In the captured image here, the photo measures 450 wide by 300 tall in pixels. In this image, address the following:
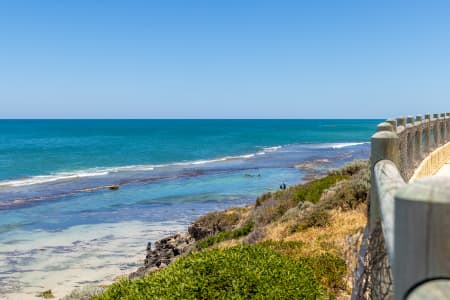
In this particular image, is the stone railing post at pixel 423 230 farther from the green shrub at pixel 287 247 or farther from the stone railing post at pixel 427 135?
the stone railing post at pixel 427 135

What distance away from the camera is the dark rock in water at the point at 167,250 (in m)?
18.7

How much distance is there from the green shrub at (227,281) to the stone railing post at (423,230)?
4.70m

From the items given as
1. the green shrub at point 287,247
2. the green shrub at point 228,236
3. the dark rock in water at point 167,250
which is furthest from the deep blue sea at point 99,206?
the green shrub at point 287,247

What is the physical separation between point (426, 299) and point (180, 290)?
511cm

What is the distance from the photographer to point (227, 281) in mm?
6441

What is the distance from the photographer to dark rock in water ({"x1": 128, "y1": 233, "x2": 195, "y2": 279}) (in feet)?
61.3

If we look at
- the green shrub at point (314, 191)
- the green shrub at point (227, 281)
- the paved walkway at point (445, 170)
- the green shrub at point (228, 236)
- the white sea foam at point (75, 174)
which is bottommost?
the white sea foam at point (75, 174)

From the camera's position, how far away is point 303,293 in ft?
20.9

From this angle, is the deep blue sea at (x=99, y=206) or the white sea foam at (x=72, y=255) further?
the deep blue sea at (x=99, y=206)

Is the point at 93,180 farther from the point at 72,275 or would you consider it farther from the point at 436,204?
the point at 436,204

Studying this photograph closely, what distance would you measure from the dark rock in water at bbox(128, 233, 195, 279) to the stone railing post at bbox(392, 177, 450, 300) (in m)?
17.1

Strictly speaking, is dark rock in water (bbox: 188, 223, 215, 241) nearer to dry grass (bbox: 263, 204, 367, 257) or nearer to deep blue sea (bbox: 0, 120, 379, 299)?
deep blue sea (bbox: 0, 120, 379, 299)

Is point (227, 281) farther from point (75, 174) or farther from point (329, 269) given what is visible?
point (75, 174)

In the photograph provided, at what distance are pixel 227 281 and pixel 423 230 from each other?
17.1 ft
